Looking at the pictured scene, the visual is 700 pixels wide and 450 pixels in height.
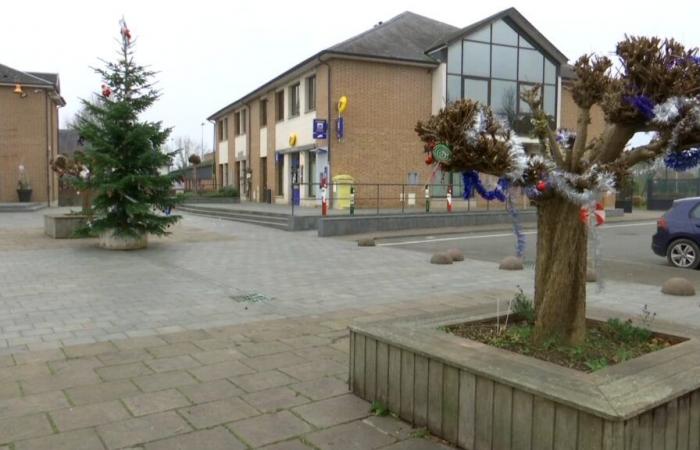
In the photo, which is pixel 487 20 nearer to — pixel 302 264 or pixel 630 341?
pixel 302 264

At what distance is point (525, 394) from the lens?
299cm

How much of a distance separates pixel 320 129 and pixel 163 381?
20164mm

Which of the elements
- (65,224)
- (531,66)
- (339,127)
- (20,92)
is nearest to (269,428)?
(65,224)

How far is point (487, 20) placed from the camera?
26422mm

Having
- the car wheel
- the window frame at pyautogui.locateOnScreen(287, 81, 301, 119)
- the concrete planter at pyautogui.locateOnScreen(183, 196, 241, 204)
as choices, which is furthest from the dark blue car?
the concrete planter at pyautogui.locateOnScreen(183, 196, 241, 204)

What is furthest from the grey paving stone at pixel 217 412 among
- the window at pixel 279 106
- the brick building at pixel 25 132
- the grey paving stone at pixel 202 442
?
the brick building at pixel 25 132

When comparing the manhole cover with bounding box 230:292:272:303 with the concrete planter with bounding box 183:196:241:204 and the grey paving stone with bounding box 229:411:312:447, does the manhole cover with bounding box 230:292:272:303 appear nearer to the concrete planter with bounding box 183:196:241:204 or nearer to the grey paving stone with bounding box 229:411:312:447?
the grey paving stone with bounding box 229:411:312:447

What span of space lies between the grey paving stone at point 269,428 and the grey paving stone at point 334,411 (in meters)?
0.09

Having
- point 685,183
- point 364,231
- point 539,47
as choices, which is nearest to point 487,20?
point 539,47

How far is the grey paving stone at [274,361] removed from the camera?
483 cm

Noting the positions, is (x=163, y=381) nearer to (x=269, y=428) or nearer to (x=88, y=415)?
(x=88, y=415)

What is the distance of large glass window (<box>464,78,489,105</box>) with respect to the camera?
26.6 m

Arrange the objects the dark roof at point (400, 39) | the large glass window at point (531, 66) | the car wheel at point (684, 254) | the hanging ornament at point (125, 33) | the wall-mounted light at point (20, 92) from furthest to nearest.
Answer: the wall-mounted light at point (20, 92) → the large glass window at point (531, 66) → the dark roof at point (400, 39) → the hanging ornament at point (125, 33) → the car wheel at point (684, 254)

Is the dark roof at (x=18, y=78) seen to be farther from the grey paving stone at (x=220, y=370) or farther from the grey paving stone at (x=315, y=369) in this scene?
the grey paving stone at (x=315, y=369)
